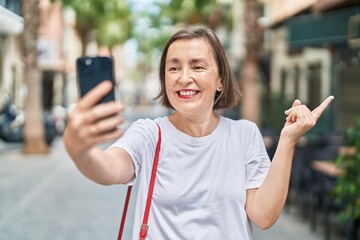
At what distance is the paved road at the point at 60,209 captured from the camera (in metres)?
8.04

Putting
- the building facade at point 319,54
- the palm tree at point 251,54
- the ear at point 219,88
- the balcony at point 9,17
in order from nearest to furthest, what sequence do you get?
the ear at point 219,88 < the building facade at point 319,54 < the palm tree at point 251,54 < the balcony at point 9,17

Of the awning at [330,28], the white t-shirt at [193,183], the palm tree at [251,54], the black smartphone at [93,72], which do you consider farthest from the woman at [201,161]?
the palm tree at [251,54]

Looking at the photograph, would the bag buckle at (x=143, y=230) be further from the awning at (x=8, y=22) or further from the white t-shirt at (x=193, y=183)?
the awning at (x=8, y=22)

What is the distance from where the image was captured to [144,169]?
6.93 ft

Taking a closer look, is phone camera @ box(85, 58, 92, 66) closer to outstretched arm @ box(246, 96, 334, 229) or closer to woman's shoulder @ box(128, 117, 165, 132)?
woman's shoulder @ box(128, 117, 165, 132)

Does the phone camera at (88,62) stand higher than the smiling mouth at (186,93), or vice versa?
the phone camera at (88,62)

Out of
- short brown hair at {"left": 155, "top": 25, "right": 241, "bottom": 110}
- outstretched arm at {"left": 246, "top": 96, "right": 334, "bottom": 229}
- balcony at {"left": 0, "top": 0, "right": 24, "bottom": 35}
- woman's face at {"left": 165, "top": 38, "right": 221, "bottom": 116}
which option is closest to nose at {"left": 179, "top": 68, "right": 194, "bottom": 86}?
woman's face at {"left": 165, "top": 38, "right": 221, "bottom": 116}

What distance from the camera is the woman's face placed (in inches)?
84.3

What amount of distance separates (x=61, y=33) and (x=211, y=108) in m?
49.5

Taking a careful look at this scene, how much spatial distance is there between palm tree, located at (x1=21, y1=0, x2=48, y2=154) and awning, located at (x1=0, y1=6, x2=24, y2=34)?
12.4 m

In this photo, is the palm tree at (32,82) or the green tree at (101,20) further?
the green tree at (101,20)

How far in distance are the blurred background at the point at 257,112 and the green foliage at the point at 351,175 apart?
11 millimetres

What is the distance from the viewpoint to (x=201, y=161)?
2.16m

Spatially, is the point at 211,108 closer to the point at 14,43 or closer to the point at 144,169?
the point at 144,169
